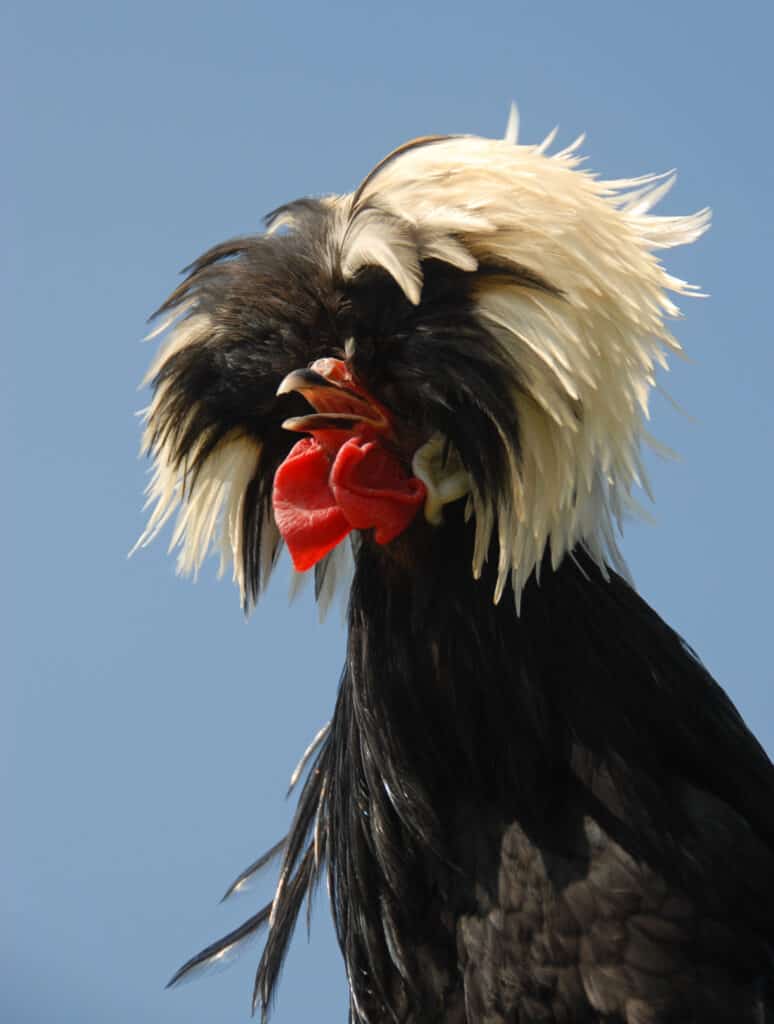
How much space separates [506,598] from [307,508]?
1.50 feet

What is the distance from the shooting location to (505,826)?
3.46 metres

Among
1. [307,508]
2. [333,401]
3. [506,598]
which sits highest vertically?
[333,401]

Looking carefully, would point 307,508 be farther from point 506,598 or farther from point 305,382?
point 506,598

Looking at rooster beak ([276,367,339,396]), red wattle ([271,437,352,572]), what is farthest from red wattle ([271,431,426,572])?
rooster beak ([276,367,339,396])

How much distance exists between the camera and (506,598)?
3.44 metres

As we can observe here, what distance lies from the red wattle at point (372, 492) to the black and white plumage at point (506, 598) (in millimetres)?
40

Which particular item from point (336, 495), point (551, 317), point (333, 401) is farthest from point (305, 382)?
point (551, 317)

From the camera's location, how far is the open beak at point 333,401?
339 centimetres

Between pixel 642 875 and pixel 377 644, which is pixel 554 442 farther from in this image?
pixel 642 875

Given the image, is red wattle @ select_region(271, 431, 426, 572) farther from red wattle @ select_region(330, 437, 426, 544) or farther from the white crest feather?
the white crest feather

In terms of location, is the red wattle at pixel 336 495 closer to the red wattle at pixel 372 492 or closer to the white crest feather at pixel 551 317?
the red wattle at pixel 372 492

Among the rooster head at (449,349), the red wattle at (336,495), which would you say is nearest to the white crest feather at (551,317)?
the rooster head at (449,349)

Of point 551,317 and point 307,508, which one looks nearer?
point 551,317

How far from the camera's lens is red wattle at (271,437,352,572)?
350cm
